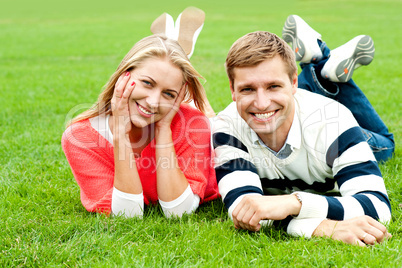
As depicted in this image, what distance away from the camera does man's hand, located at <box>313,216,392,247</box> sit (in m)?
2.58

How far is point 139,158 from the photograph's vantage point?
3.34 meters

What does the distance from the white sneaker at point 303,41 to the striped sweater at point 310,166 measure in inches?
32.3

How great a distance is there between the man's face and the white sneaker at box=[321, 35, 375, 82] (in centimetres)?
101

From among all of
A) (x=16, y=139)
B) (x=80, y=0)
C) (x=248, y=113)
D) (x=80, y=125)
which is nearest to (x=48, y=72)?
(x=16, y=139)

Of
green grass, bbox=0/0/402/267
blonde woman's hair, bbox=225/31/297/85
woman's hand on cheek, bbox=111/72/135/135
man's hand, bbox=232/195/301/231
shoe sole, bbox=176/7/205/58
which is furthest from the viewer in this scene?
shoe sole, bbox=176/7/205/58

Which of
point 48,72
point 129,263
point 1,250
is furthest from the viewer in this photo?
point 48,72

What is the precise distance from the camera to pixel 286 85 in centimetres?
305

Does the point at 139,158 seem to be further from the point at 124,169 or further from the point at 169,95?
the point at 169,95

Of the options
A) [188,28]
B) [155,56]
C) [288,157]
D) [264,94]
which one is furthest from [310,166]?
[188,28]

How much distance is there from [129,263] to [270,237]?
0.84 metres

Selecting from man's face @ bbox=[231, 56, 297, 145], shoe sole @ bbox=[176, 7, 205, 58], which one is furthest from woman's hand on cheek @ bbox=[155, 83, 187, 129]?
shoe sole @ bbox=[176, 7, 205, 58]

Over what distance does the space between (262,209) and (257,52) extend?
0.95m

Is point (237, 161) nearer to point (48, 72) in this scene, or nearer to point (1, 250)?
point (1, 250)

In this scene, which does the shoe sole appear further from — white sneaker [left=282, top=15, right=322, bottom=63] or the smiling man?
the smiling man
